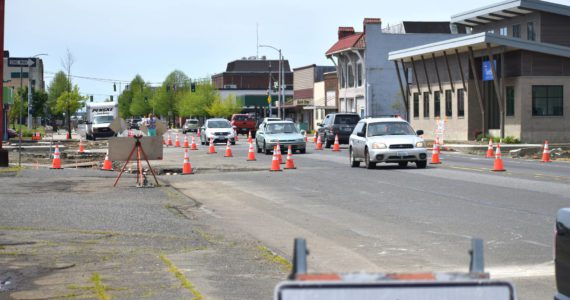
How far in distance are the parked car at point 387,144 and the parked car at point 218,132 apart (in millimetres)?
27268

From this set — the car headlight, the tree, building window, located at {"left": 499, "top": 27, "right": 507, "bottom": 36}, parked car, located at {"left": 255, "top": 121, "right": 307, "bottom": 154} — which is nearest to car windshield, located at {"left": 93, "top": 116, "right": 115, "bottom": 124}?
the tree

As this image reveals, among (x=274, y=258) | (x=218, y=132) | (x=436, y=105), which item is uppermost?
(x=436, y=105)

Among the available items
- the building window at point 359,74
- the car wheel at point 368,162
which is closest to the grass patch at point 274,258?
the car wheel at point 368,162

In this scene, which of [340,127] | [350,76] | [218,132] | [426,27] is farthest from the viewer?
[426,27]

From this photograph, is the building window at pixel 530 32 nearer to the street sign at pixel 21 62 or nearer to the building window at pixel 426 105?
the building window at pixel 426 105

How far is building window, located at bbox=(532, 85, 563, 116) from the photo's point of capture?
54094 millimetres

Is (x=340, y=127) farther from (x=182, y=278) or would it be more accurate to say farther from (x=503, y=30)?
(x=182, y=278)

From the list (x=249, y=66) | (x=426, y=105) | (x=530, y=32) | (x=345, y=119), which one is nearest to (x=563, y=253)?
(x=345, y=119)

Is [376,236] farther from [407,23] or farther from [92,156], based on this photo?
[407,23]

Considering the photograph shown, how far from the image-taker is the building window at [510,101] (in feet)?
180

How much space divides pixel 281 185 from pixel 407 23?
3107 inches

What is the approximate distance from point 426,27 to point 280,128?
211ft

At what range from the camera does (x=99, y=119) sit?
77500 mm

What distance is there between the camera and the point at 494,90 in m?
59.5
